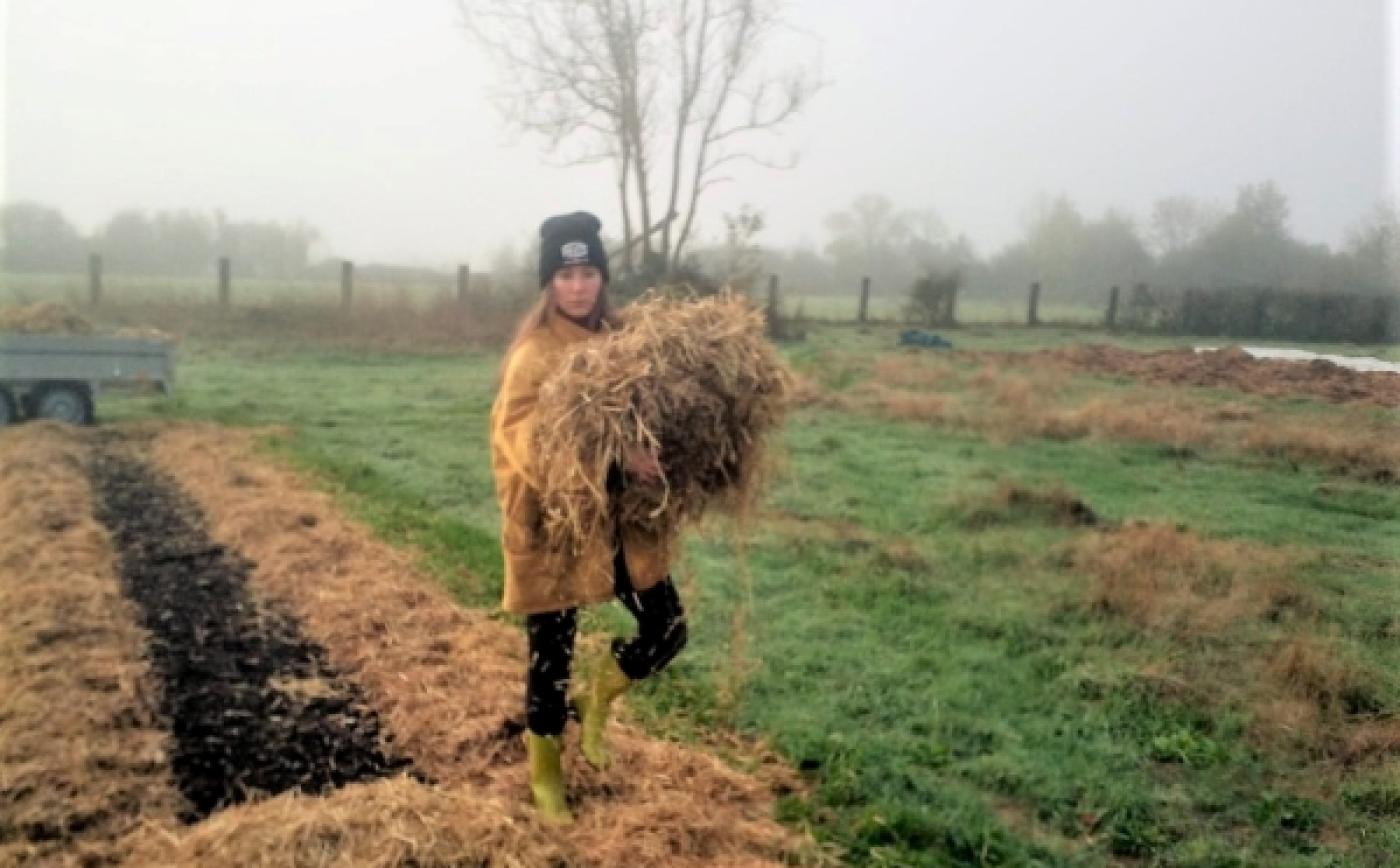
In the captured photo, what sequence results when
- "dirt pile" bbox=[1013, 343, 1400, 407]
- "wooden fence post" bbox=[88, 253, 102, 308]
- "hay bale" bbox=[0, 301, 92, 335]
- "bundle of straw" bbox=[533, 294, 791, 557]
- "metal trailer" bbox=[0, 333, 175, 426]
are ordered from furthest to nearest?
"wooden fence post" bbox=[88, 253, 102, 308] < "hay bale" bbox=[0, 301, 92, 335] < "metal trailer" bbox=[0, 333, 175, 426] < "dirt pile" bbox=[1013, 343, 1400, 407] < "bundle of straw" bbox=[533, 294, 791, 557]

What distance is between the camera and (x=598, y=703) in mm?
4043

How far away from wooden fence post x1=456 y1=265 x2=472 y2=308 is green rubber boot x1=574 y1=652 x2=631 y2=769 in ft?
36.7

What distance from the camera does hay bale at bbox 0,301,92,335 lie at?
1241cm

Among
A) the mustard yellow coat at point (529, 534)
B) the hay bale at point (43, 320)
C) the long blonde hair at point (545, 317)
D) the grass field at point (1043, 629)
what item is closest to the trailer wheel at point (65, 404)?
the hay bale at point (43, 320)

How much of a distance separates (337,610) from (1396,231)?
7198mm

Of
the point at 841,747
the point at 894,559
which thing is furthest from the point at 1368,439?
the point at 841,747

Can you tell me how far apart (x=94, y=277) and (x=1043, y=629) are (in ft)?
43.8

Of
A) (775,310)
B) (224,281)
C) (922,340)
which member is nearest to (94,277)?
(224,281)

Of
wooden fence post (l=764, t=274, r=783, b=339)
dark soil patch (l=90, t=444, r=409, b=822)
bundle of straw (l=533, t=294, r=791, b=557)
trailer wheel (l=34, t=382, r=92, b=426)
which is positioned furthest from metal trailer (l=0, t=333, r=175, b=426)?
bundle of straw (l=533, t=294, r=791, b=557)

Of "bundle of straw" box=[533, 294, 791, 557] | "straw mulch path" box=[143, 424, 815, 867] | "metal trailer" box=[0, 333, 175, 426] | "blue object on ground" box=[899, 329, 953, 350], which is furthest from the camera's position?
"blue object on ground" box=[899, 329, 953, 350]

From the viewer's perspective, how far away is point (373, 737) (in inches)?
184

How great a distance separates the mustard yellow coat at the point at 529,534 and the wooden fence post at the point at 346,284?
11.7 m

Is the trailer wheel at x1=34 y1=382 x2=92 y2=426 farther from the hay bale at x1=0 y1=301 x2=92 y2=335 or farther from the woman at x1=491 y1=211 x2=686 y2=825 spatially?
the woman at x1=491 y1=211 x2=686 y2=825

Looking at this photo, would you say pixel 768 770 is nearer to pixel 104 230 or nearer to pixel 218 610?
pixel 218 610
